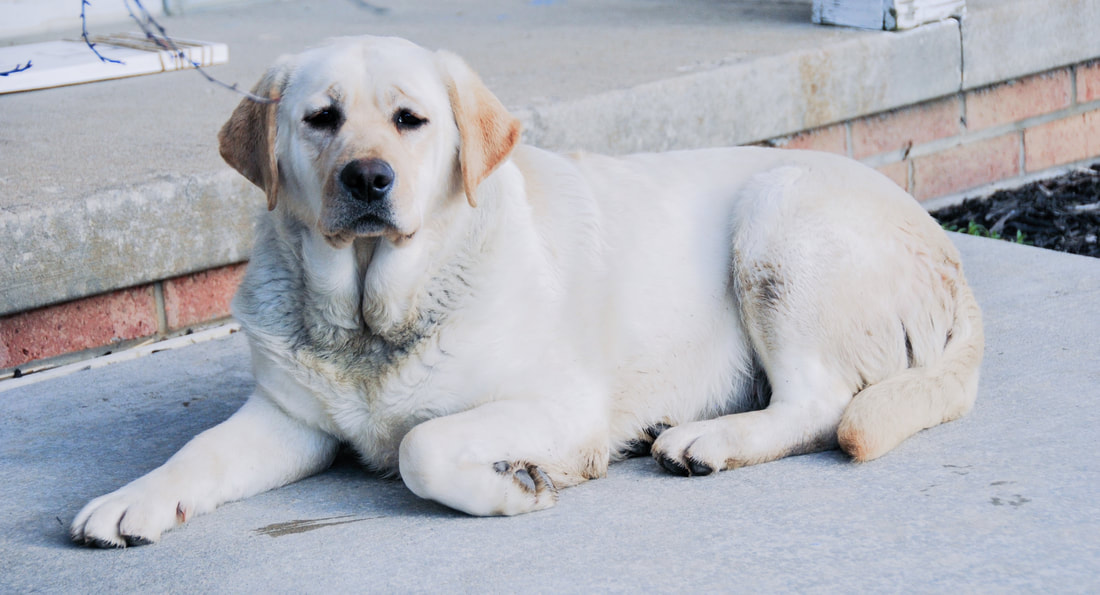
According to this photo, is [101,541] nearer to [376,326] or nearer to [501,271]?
[376,326]

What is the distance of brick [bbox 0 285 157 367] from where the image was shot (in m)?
3.71

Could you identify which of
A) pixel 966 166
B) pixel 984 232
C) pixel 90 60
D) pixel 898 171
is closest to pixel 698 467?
pixel 984 232

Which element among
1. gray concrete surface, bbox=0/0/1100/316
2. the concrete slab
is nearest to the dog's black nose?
gray concrete surface, bbox=0/0/1100/316

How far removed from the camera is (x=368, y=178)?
8.28 feet

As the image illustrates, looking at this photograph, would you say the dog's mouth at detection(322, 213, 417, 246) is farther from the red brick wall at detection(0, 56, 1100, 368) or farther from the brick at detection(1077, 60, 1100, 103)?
the brick at detection(1077, 60, 1100, 103)

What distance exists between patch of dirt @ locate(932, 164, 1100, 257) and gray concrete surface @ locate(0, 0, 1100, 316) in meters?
0.56

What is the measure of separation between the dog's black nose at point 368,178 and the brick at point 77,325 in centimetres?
167

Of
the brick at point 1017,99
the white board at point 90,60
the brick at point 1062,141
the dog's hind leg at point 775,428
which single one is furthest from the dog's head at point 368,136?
the brick at point 1062,141

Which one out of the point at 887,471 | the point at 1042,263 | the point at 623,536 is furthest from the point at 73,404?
the point at 1042,263

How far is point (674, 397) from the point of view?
315cm

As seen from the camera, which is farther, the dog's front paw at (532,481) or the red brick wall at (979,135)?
the red brick wall at (979,135)

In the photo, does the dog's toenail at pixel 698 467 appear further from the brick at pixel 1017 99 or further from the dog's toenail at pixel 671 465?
the brick at pixel 1017 99

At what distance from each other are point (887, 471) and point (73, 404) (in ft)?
7.48

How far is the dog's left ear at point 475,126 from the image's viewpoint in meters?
2.76
